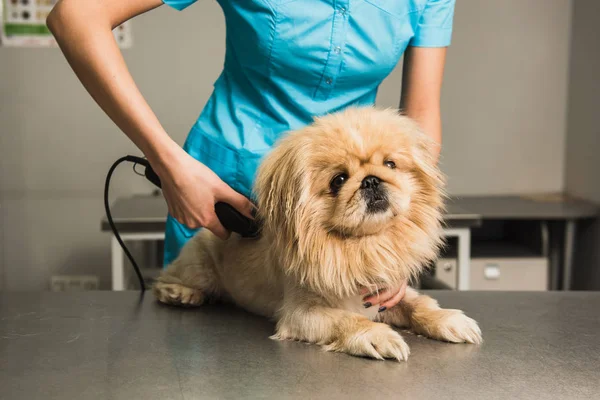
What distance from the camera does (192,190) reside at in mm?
1230

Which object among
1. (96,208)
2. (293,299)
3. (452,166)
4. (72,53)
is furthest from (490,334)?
(96,208)

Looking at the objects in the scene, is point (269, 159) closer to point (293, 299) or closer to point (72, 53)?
point (293, 299)

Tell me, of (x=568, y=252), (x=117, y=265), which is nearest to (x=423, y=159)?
(x=117, y=265)

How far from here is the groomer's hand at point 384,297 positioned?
3.94ft

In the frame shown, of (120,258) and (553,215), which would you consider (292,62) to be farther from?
(553,215)

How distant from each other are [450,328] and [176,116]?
262 cm

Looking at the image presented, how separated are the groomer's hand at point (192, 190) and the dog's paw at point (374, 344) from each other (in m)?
0.34

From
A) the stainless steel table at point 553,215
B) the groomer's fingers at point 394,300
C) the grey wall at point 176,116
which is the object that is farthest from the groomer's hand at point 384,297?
the grey wall at point 176,116

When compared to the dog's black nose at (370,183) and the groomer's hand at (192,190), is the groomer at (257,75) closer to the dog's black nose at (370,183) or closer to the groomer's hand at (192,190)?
the groomer's hand at (192,190)

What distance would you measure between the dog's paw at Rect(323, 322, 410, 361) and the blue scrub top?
1.61 ft

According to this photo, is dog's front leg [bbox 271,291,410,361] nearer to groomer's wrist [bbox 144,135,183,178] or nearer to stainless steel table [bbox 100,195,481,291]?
groomer's wrist [bbox 144,135,183,178]

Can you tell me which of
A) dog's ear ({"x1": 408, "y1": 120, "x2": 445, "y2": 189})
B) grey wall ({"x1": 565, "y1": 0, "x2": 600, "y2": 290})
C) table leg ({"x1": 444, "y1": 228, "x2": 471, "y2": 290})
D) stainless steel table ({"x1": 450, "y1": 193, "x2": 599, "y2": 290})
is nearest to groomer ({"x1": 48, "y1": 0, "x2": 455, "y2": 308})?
dog's ear ({"x1": 408, "y1": 120, "x2": 445, "y2": 189})

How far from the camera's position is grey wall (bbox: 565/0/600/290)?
3.32 m

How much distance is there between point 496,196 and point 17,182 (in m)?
2.61
